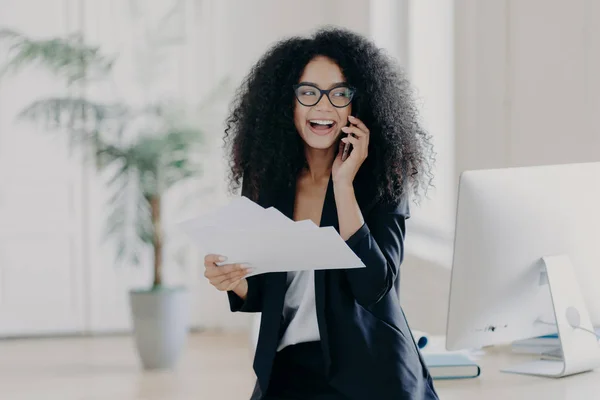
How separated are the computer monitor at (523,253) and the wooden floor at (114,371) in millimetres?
2139

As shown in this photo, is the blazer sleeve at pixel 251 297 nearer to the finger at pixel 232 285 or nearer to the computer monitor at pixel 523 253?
the finger at pixel 232 285

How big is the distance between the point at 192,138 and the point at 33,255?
53.2 inches

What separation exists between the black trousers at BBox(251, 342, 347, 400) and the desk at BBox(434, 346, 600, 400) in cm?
28

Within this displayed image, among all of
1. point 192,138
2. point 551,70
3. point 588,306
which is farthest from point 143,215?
point 588,306

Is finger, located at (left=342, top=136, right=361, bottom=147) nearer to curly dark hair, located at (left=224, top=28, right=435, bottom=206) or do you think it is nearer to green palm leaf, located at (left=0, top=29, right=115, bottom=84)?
curly dark hair, located at (left=224, top=28, right=435, bottom=206)

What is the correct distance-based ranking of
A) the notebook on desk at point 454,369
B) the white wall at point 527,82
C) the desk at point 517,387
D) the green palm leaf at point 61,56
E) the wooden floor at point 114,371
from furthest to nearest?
the green palm leaf at point 61,56 < the wooden floor at point 114,371 < the white wall at point 527,82 < the notebook on desk at point 454,369 < the desk at point 517,387

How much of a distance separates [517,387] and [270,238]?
669 millimetres

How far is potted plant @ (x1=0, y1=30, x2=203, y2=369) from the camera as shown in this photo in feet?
14.2

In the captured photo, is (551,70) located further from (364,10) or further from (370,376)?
(364,10)

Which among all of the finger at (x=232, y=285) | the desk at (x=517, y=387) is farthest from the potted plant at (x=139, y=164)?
the finger at (x=232, y=285)

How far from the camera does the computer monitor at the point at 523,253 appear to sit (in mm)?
1662

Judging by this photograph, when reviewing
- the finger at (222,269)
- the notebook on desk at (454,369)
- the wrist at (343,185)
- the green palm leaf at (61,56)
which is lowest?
the notebook on desk at (454,369)

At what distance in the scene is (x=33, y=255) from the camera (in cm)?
516

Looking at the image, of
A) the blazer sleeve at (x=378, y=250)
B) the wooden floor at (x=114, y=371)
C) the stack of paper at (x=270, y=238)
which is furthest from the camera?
the wooden floor at (x=114, y=371)
